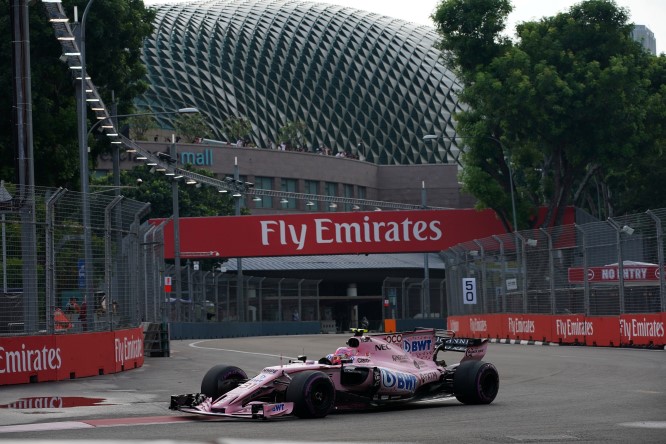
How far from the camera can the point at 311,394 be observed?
13.7m

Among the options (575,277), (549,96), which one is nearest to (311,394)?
(575,277)

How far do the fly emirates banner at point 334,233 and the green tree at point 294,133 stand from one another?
5684 cm

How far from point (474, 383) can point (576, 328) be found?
1847 cm

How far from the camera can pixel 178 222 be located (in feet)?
179

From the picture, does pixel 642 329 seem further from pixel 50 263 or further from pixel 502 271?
pixel 50 263

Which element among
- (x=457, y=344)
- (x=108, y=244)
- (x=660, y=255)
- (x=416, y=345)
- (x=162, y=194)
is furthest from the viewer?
(x=162, y=194)

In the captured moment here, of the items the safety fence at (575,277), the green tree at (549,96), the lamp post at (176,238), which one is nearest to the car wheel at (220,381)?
the safety fence at (575,277)

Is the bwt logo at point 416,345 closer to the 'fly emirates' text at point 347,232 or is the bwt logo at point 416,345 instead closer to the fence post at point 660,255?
the fence post at point 660,255

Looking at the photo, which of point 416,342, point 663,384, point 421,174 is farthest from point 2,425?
point 421,174

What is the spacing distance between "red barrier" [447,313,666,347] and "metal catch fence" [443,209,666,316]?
0.23 metres

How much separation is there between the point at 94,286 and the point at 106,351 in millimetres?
1302

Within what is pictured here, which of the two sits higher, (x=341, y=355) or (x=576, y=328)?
(x=341, y=355)

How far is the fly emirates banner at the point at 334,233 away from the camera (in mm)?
55094

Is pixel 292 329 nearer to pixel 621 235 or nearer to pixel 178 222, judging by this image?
pixel 178 222
